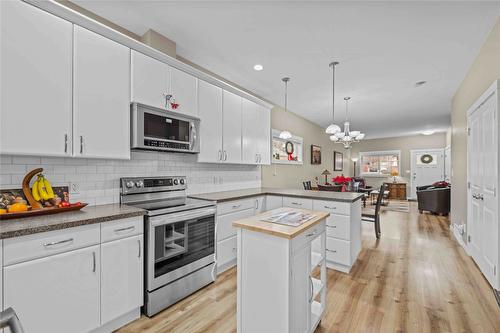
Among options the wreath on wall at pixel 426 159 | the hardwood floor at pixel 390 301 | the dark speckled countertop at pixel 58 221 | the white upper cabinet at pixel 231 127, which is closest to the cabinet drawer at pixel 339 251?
the hardwood floor at pixel 390 301

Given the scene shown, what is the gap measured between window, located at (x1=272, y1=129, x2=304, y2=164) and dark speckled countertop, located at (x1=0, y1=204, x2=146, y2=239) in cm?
353

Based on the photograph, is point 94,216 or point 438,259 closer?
point 94,216

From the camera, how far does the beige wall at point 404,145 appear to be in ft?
30.0

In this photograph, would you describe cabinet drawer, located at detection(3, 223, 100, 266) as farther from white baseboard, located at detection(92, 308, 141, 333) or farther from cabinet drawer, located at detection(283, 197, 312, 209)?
cabinet drawer, located at detection(283, 197, 312, 209)

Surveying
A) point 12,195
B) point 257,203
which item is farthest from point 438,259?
point 12,195

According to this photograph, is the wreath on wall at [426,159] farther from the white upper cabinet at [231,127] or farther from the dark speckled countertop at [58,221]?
the dark speckled countertop at [58,221]

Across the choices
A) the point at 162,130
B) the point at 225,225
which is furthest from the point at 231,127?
the point at 225,225

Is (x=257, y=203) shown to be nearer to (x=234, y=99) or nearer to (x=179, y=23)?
(x=234, y=99)

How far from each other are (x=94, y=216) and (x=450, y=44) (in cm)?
423

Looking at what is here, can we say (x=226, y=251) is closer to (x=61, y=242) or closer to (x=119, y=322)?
(x=119, y=322)

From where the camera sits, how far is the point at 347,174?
10.4 metres

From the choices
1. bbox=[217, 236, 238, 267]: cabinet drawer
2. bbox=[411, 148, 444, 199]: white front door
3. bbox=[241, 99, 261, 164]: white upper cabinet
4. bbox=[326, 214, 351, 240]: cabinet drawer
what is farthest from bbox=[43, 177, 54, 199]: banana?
bbox=[411, 148, 444, 199]: white front door

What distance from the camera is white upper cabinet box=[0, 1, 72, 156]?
4.93 ft

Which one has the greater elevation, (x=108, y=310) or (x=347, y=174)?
(x=347, y=174)
